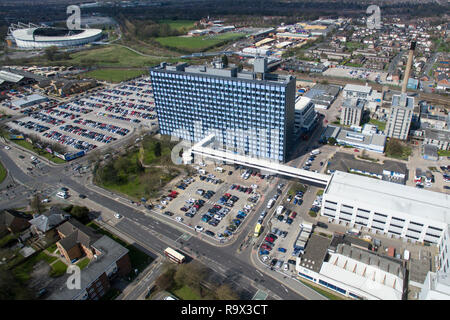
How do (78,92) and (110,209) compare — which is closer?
(110,209)

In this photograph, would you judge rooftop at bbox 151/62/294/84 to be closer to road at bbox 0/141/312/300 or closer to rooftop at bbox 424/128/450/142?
road at bbox 0/141/312/300


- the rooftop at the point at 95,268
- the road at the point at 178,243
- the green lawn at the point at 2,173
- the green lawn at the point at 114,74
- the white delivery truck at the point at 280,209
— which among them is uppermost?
the green lawn at the point at 114,74

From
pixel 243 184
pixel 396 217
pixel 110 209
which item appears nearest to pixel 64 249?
pixel 110 209

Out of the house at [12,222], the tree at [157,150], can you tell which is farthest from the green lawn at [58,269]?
the tree at [157,150]

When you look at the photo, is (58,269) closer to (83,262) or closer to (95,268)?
(83,262)

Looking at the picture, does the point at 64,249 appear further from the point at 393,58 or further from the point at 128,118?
the point at 393,58

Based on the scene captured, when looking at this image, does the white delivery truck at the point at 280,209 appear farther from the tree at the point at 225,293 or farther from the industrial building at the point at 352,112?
the industrial building at the point at 352,112
